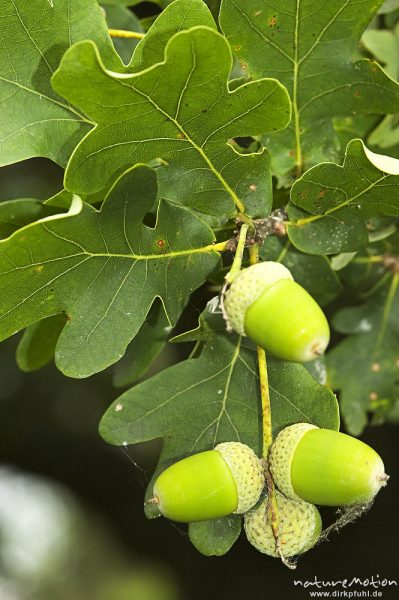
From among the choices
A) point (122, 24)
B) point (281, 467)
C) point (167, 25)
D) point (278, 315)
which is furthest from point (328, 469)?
point (122, 24)

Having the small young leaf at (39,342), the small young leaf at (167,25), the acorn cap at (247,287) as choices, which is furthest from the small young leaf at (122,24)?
the acorn cap at (247,287)

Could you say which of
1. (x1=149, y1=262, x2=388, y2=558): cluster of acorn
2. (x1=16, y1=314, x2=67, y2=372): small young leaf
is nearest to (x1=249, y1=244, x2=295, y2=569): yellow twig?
(x1=149, y1=262, x2=388, y2=558): cluster of acorn

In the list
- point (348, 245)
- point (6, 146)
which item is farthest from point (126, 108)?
point (348, 245)

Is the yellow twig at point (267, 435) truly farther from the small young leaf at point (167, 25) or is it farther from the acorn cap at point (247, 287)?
the small young leaf at point (167, 25)

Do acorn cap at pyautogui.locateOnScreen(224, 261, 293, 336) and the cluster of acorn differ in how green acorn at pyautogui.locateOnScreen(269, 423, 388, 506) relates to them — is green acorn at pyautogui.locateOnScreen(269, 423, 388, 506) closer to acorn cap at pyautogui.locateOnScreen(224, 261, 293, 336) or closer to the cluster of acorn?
the cluster of acorn

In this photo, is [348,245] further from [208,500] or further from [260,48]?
[208,500]

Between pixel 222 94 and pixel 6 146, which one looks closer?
pixel 222 94

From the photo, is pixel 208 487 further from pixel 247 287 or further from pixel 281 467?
pixel 247 287
